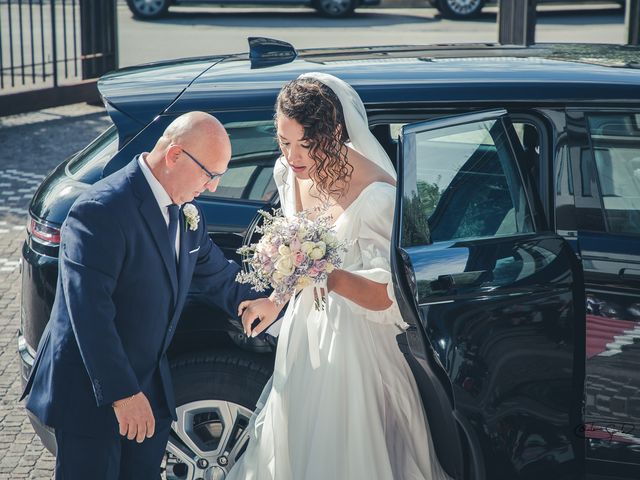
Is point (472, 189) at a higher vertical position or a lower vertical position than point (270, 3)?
lower

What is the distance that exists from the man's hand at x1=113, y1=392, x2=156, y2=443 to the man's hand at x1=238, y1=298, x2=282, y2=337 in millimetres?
487

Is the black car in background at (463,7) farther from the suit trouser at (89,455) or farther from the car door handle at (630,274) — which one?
the suit trouser at (89,455)

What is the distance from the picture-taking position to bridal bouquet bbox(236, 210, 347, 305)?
10.5 feet

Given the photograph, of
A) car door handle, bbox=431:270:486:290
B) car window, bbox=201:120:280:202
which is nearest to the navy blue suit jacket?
car window, bbox=201:120:280:202

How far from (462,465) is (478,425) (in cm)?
18

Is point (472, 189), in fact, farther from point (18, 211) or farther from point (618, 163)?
point (18, 211)

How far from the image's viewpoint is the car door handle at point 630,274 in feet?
10.6

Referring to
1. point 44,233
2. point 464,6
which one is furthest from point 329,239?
point 464,6

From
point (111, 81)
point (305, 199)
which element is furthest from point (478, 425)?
point (111, 81)

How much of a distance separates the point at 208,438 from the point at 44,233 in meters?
0.99

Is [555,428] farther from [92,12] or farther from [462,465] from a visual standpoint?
[92,12]

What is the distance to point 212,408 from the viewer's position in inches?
148

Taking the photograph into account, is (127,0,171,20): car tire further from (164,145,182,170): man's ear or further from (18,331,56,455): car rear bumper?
(164,145,182,170): man's ear

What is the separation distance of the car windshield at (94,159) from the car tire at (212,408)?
794mm
